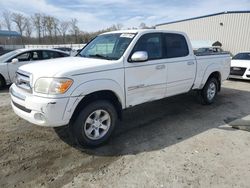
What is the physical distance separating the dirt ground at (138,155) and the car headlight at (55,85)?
43.6 inches

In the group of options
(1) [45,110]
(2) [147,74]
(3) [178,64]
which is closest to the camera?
(1) [45,110]

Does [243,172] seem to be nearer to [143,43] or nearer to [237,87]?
[143,43]

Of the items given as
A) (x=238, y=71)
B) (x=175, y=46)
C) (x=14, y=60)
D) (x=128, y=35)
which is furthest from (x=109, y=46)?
(x=238, y=71)

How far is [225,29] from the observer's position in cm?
2731

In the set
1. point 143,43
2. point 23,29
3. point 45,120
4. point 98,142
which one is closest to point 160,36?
point 143,43

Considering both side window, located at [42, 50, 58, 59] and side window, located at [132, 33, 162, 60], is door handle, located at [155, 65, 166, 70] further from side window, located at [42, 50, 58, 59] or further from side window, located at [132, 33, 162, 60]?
side window, located at [42, 50, 58, 59]

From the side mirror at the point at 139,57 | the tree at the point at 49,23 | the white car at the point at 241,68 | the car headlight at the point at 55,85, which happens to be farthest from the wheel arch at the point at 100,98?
the tree at the point at 49,23

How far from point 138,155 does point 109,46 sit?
2.23 metres

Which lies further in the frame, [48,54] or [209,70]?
[48,54]

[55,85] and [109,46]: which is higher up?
[109,46]

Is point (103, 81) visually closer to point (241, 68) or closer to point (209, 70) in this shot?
point (209, 70)

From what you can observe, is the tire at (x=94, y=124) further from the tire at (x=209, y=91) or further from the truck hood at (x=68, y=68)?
the tire at (x=209, y=91)

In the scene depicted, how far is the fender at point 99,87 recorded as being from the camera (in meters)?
3.63

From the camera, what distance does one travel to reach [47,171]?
11.2ft
